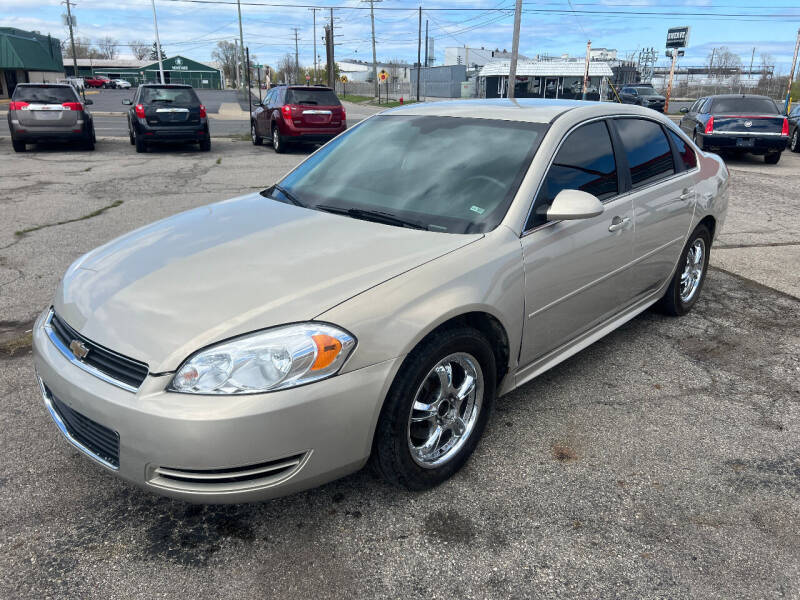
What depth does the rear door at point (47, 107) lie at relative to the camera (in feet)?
45.5

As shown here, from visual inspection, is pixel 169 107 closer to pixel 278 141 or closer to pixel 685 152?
pixel 278 141

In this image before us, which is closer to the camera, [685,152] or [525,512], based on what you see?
[525,512]

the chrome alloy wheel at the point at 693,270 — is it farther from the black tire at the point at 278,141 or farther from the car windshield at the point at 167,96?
the car windshield at the point at 167,96

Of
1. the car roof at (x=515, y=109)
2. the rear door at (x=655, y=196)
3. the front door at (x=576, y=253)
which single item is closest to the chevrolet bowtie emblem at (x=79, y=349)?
the front door at (x=576, y=253)

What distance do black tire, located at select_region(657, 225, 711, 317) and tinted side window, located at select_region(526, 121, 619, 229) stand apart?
4.26ft

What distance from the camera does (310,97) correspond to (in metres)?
15.6

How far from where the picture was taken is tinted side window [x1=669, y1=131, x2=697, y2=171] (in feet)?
14.5

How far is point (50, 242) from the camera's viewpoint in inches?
263

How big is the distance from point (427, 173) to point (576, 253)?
875mm

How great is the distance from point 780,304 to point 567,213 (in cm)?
340

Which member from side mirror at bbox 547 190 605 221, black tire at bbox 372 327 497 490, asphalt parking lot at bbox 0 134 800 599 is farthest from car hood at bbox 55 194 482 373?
asphalt parking lot at bbox 0 134 800 599

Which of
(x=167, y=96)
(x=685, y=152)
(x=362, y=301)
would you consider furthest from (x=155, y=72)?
(x=362, y=301)

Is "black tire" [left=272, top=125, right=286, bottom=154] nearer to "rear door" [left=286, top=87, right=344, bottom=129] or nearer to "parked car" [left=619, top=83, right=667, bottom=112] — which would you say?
"rear door" [left=286, top=87, right=344, bottom=129]

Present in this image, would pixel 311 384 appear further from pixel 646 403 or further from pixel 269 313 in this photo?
pixel 646 403
